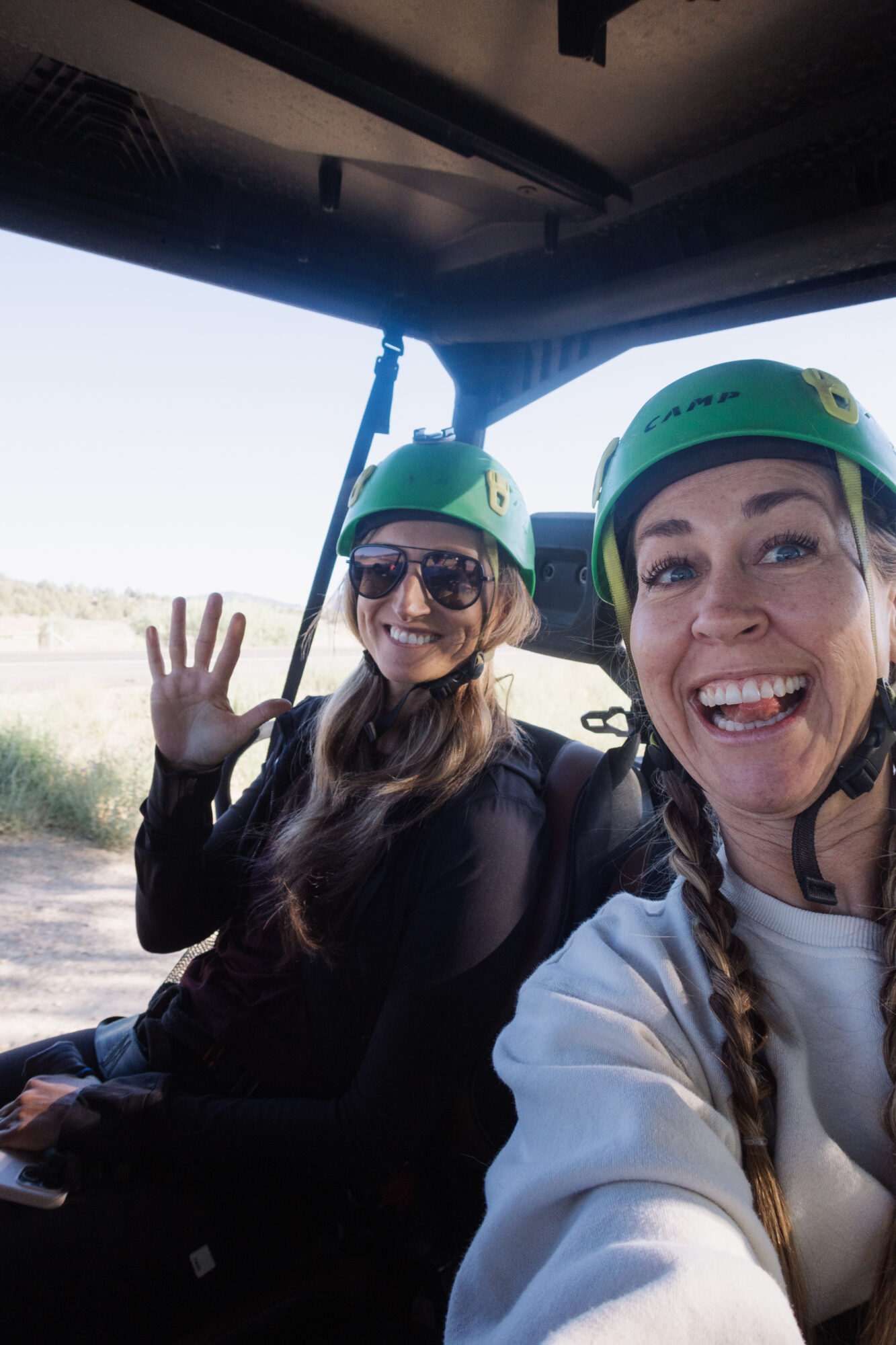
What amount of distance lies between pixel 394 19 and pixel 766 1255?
1715 mm

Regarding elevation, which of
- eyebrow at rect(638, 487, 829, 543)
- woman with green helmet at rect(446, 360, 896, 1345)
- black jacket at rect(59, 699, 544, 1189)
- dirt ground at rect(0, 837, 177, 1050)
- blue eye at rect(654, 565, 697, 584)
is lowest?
dirt ground at rect(0, 837, 177, 1050)

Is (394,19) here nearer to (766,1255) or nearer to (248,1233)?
(766,1255)

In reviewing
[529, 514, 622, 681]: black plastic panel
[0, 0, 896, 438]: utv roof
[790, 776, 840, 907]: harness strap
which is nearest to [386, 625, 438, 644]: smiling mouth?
[529, 514, 622, 681]: black plastic panel

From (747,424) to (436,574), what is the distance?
3.55 feet

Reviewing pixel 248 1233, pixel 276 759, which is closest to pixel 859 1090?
pixel 248 1233

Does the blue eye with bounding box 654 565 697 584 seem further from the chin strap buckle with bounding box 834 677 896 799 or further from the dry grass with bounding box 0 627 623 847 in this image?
the dry grass with bounding box 0 627 623 847

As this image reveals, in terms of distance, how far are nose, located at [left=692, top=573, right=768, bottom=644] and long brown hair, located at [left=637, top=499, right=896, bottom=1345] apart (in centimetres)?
21

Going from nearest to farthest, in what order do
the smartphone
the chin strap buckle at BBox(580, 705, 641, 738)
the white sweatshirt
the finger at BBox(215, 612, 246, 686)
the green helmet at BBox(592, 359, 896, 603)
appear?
the white sweatshirt, the green helmet at BBox(592, 359, 896, 603), the smartphone, the chin strap buckle at BBox(580, 705, 641, 738), the finger at BBox(215, 612, 246, 686)

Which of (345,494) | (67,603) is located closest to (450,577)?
(345,494)

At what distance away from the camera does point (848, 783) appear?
3.29ft

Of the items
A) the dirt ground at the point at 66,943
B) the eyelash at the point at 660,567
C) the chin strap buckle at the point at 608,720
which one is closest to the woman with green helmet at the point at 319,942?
the chin strap buckle at the point at 608,720

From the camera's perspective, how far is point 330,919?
179 centimetres

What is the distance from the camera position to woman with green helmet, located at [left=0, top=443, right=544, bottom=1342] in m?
1.54

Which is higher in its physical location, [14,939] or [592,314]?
[592,314]
